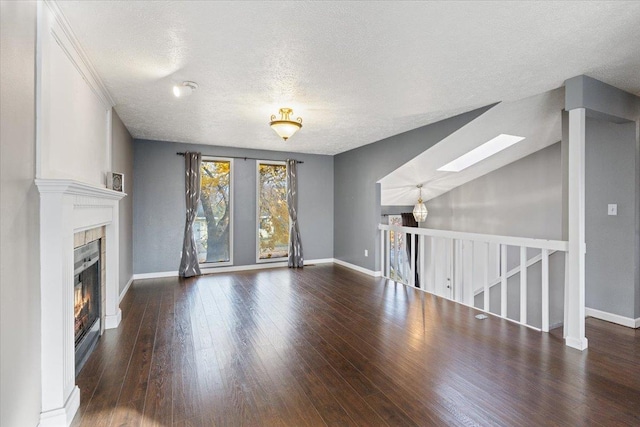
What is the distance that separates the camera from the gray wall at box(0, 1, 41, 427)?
1.46 m

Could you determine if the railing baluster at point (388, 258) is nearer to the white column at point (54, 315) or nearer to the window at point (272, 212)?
the window at point (272, 212)

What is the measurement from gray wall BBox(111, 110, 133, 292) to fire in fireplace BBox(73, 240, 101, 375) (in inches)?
50.3

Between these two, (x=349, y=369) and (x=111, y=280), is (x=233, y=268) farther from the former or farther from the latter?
(x=349, y=369)

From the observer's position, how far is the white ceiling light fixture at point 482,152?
4.71 meters

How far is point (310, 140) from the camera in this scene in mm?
5504

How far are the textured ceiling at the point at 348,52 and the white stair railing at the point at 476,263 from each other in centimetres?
160

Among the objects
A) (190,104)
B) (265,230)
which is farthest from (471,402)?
(265,230)

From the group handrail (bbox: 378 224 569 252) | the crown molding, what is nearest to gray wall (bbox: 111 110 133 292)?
the crown molding

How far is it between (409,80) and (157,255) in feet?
16.2

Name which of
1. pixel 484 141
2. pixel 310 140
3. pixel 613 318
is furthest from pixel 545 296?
pixel 310 140

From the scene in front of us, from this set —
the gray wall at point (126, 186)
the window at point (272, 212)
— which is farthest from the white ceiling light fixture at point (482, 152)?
the gray wall at point (126, 186)

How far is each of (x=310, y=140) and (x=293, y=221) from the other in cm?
179

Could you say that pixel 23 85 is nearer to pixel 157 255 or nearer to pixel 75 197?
pixel 75 197

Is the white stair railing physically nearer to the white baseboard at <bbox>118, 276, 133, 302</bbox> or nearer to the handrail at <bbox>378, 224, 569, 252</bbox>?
the handrail at <bbox>378, 224, 569, 252</bbox>
